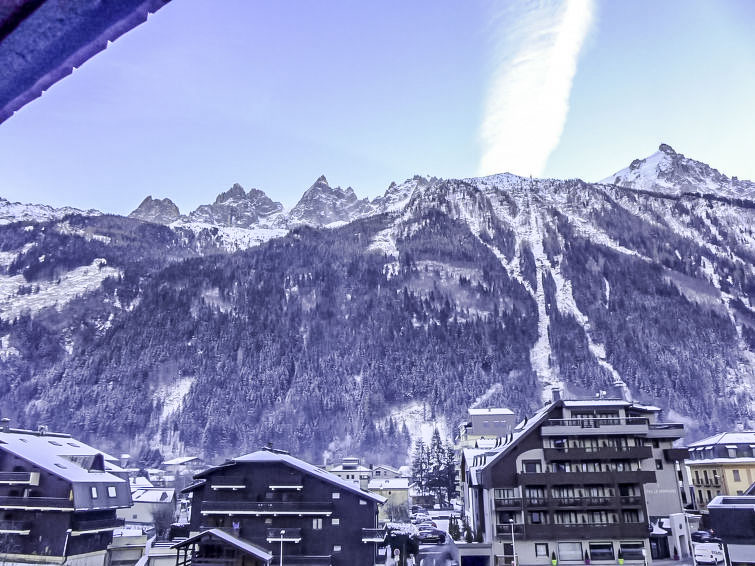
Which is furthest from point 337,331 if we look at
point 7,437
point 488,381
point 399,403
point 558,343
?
point 7,437

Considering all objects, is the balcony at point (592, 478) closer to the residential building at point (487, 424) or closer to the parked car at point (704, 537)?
the parked car at point (704, 537)

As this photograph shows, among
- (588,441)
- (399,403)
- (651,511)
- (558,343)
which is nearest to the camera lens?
(588,441)

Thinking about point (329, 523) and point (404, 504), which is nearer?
point (329, 523)

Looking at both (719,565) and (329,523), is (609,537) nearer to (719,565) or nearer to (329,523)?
(719,565)

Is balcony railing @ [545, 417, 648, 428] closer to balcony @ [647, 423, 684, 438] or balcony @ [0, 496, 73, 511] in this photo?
balcony @ [647, 423, 684, 438]

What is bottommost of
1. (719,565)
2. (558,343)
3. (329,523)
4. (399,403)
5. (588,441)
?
(719,565)

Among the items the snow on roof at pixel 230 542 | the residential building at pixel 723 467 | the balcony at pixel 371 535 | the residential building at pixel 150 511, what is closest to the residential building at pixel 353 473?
the residential building at pixel 150 511

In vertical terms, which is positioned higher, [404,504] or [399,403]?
[399,403]
